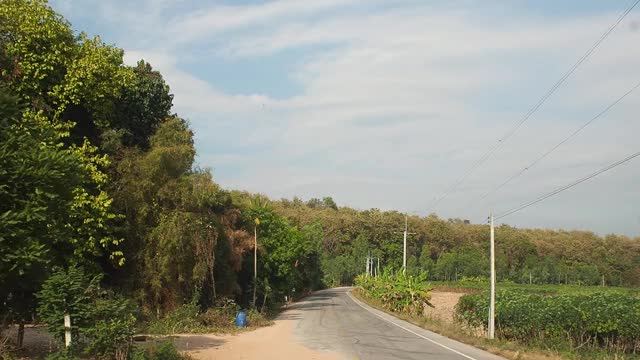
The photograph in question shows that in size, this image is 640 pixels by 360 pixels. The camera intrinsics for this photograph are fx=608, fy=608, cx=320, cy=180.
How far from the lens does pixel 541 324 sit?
25078 millimetres

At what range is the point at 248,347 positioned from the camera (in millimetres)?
21109

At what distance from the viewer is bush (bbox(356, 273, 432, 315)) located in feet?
147

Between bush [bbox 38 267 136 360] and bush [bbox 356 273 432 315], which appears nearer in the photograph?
bush [bbox 38 267 136 360]

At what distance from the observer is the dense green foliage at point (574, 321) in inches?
931

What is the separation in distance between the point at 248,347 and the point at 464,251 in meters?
114

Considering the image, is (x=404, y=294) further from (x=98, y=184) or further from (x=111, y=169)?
(x=98, y=184)

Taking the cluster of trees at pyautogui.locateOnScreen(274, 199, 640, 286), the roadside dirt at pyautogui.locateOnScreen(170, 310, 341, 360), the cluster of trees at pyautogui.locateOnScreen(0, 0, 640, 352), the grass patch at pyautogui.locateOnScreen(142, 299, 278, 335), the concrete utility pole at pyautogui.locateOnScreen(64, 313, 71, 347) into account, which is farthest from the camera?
the cluster of trees at pyautogui.locateOnScreen(274, 199, 640, 286)

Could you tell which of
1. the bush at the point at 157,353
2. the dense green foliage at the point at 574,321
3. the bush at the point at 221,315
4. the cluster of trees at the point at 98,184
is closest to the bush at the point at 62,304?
the cluster of trees at the point at 98,184

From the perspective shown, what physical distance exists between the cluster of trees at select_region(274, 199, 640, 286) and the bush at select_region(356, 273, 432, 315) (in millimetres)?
64020

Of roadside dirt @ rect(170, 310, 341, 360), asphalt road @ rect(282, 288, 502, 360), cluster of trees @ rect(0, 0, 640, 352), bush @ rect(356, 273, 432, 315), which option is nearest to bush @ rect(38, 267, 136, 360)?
cluster of trees @ rect(0, 0, 640, 352)

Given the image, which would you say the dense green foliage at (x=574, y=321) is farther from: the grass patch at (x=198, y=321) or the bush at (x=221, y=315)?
the bush at (x=221, y=315)

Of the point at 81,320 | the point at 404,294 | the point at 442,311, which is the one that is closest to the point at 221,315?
the point at 81,320

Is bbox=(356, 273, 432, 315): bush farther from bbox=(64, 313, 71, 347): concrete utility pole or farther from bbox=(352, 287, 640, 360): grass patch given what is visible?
bbox=(64, 313, 71, 347): concrete utility pole

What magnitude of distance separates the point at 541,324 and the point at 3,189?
2076 cm
